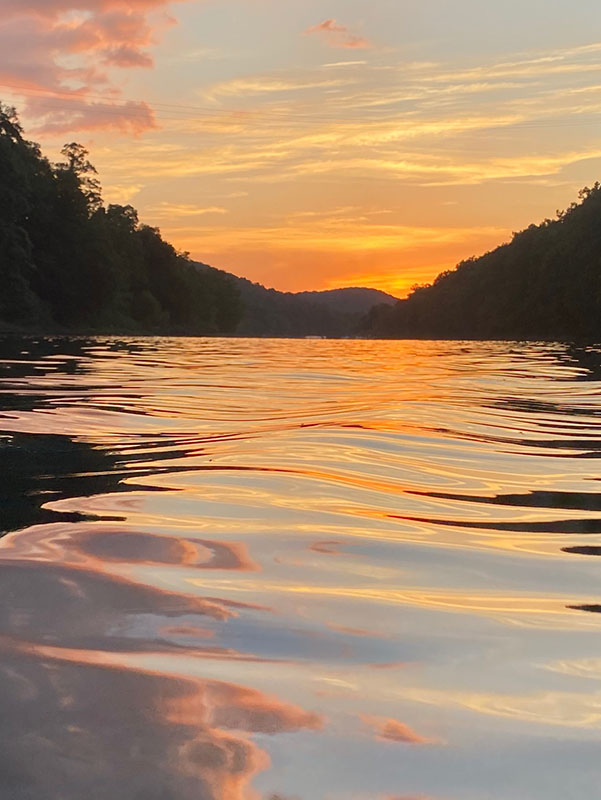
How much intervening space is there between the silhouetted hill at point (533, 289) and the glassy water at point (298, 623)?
2146 inches

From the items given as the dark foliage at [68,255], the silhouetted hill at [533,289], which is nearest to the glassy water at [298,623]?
the dark foliage at [68,255]

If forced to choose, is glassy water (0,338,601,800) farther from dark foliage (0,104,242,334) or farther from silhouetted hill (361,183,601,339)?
silhouetted hill (361,183,601,339)

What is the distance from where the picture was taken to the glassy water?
109 cm

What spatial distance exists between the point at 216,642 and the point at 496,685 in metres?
0.47

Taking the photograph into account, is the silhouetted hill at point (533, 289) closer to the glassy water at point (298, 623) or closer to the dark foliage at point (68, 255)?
the dark foliage at point (68, 255)

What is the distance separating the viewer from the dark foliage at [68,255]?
4403cm

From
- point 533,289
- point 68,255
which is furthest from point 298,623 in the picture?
point 533,289

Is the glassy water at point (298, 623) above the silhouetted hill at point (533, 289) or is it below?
below

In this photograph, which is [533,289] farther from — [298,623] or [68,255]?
[298,623]

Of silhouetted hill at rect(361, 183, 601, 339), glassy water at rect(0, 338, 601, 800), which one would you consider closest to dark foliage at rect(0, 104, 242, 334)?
silhouetted hill at rect(361, 183, 601, 339)

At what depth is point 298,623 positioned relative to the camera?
164 centimetres

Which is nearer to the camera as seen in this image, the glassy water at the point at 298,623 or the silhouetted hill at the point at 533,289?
the glassy water at the point at 298,623

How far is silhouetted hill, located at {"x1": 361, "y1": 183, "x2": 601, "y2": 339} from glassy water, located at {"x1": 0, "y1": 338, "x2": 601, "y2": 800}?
54.5m

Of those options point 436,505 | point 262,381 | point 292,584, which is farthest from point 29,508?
point 262,381
